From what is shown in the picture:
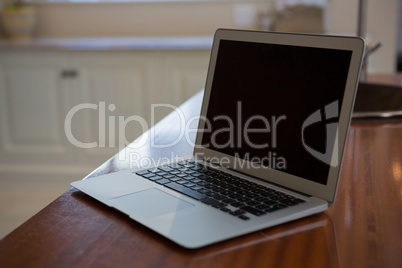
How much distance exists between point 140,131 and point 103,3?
2.84 feet

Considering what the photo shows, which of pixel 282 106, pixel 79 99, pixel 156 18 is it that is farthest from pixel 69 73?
pixel 282 106

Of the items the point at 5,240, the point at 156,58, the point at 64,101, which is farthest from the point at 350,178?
the point at 64,101

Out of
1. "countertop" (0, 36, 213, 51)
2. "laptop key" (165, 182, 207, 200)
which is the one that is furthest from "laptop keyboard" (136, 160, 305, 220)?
"countertop" (0, 36, 213, 51)

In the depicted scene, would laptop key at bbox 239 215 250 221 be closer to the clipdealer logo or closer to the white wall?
the clipdealer logo

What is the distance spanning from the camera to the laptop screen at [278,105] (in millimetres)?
731

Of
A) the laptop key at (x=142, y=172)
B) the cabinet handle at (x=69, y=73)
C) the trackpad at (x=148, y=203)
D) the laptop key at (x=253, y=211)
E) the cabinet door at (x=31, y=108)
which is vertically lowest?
the cabinet door at (x=31, y=108)

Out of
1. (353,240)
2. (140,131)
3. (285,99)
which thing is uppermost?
(285,99)

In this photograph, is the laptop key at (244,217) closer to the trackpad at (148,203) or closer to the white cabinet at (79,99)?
the trackpad at (148,203)

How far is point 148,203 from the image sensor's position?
714mm

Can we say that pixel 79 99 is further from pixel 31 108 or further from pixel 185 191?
pixel 185 191

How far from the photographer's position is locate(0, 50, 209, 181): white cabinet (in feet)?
9.04

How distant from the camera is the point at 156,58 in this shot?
2723 millimetres

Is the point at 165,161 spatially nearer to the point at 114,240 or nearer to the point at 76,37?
the point at 114,240

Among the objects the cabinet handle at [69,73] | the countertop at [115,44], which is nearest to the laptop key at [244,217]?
the countertop at [115,44]
